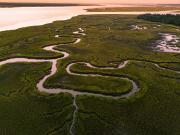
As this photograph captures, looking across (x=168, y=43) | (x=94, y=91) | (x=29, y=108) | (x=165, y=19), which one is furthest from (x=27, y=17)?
(x=29, y=108)

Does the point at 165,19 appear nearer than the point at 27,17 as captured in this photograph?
Yes

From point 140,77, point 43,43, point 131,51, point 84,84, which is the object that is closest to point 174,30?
point 131,51

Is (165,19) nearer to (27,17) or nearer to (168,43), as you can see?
(168,43)

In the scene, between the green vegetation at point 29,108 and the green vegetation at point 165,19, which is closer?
the green vegetation at point 29,108

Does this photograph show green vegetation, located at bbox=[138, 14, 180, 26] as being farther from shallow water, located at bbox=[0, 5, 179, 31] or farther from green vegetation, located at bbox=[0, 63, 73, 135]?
green vegetation, located at bbox=[0, 63, 73, 135]

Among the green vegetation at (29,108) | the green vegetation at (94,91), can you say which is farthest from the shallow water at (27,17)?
the green vegetation at (29,108)

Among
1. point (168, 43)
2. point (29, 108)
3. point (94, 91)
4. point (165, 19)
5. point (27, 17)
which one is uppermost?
point (94, 91)

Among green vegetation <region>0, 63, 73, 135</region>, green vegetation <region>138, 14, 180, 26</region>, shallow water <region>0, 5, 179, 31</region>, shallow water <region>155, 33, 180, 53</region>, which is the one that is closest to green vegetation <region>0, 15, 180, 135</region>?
green vegetation <region>0, 63, 73, 135</region>

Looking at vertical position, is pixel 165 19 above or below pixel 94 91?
below

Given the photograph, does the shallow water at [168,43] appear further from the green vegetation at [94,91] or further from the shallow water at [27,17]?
the shallow water at [27,17]
